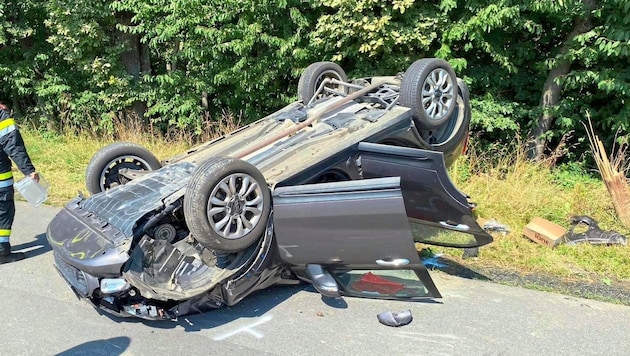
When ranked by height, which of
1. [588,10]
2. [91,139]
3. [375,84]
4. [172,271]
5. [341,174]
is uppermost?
[588,10]

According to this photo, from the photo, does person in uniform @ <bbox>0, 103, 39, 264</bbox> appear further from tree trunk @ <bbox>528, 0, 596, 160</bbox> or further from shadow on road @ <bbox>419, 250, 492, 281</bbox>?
tree trunk @ <bbox>528, 0, 596, 160</bbox>

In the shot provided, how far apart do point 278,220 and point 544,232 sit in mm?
2866

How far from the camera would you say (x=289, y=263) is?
3623 mm

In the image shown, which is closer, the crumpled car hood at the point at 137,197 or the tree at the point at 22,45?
the crumpled car hood at the point at 137,197

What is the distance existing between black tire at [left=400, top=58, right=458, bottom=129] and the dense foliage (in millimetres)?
2614

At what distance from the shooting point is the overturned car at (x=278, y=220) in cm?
329

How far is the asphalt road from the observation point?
3205 millimetres

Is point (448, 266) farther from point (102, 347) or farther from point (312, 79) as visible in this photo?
point (102, 347)

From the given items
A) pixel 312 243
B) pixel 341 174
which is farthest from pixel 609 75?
pixel 312 243

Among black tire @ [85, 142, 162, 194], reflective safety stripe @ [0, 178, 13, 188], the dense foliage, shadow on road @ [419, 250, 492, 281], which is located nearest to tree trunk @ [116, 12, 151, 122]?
the dense foliage

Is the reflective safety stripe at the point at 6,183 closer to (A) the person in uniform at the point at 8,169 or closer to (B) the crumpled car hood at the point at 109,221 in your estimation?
(A) the person in uniform at the point at 8,169

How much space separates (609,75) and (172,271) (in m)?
6.12

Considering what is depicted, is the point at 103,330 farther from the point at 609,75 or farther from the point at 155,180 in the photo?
the point at 609,75

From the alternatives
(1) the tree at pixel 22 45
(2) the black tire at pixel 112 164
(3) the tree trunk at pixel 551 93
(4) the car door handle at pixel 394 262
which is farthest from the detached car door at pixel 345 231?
(1) the tree at pixel 22 45
